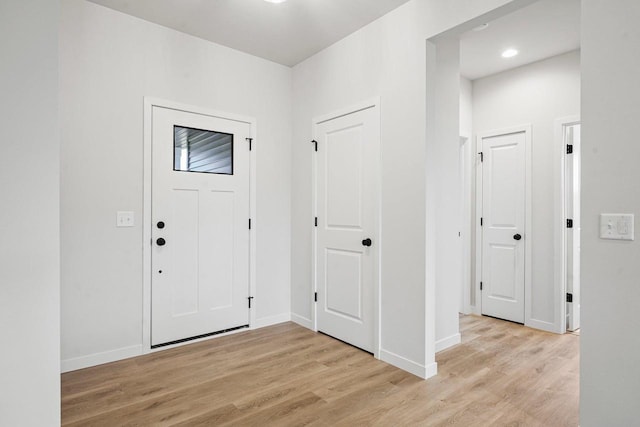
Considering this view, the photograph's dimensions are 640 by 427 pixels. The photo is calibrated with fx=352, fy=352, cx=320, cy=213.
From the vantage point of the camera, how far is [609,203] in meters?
1.73

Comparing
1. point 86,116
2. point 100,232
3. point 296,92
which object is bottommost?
point 100,232

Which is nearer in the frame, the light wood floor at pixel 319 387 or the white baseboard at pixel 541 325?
the light wood floor at pixel 319 387

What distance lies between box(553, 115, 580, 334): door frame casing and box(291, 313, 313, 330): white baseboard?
101 inches

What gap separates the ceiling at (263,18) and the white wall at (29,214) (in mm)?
1673

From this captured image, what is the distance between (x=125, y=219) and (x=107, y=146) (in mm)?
612

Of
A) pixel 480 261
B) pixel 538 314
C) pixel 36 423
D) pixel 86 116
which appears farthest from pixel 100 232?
pixel 538 314

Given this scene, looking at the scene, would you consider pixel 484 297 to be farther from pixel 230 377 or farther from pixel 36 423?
pixel 36 423

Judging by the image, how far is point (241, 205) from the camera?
12.0ft

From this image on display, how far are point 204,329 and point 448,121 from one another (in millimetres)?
3044

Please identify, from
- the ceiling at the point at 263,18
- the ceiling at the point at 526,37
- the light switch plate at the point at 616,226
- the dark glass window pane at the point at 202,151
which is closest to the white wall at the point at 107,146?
the ceiling at the point at 263,18

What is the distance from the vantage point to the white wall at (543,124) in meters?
3.63

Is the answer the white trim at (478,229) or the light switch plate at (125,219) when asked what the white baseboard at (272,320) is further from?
the white trim at (478,229)

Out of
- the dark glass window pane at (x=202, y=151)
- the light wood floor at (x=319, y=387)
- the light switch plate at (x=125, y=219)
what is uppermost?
the dark glass window pane at (x=202, y=151)

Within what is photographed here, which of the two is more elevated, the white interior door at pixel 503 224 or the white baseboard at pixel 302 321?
the white interior door at pixel 503 224
